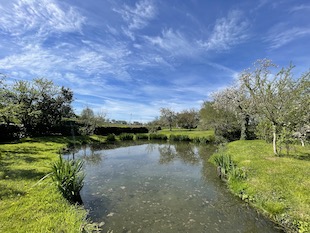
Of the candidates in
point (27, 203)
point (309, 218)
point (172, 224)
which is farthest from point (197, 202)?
point (27, 203)

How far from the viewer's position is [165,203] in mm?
7281

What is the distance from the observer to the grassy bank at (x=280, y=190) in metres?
5.53

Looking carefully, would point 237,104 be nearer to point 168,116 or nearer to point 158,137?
point 158,137

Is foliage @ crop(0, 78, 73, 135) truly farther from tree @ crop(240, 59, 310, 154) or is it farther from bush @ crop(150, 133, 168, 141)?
tree @ crop(240, 59, 310, 154)

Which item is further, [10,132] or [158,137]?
[158,137]

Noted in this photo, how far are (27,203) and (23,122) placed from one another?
72.9ft

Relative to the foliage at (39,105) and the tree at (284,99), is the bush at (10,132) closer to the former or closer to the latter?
the foliage at (39,105)

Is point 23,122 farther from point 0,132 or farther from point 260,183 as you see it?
point 260,183

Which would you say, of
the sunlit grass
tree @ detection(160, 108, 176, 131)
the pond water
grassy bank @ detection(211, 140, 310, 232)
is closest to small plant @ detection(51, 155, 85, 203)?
the sunlit grass

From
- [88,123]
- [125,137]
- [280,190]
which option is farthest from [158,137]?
[280,190]

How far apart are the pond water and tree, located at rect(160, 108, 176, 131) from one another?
37.0 metres

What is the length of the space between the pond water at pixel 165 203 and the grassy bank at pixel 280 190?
0.44m

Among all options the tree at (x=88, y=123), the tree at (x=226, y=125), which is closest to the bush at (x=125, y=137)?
the tree at (x=88, y=123)

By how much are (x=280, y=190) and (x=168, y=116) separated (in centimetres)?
4225
